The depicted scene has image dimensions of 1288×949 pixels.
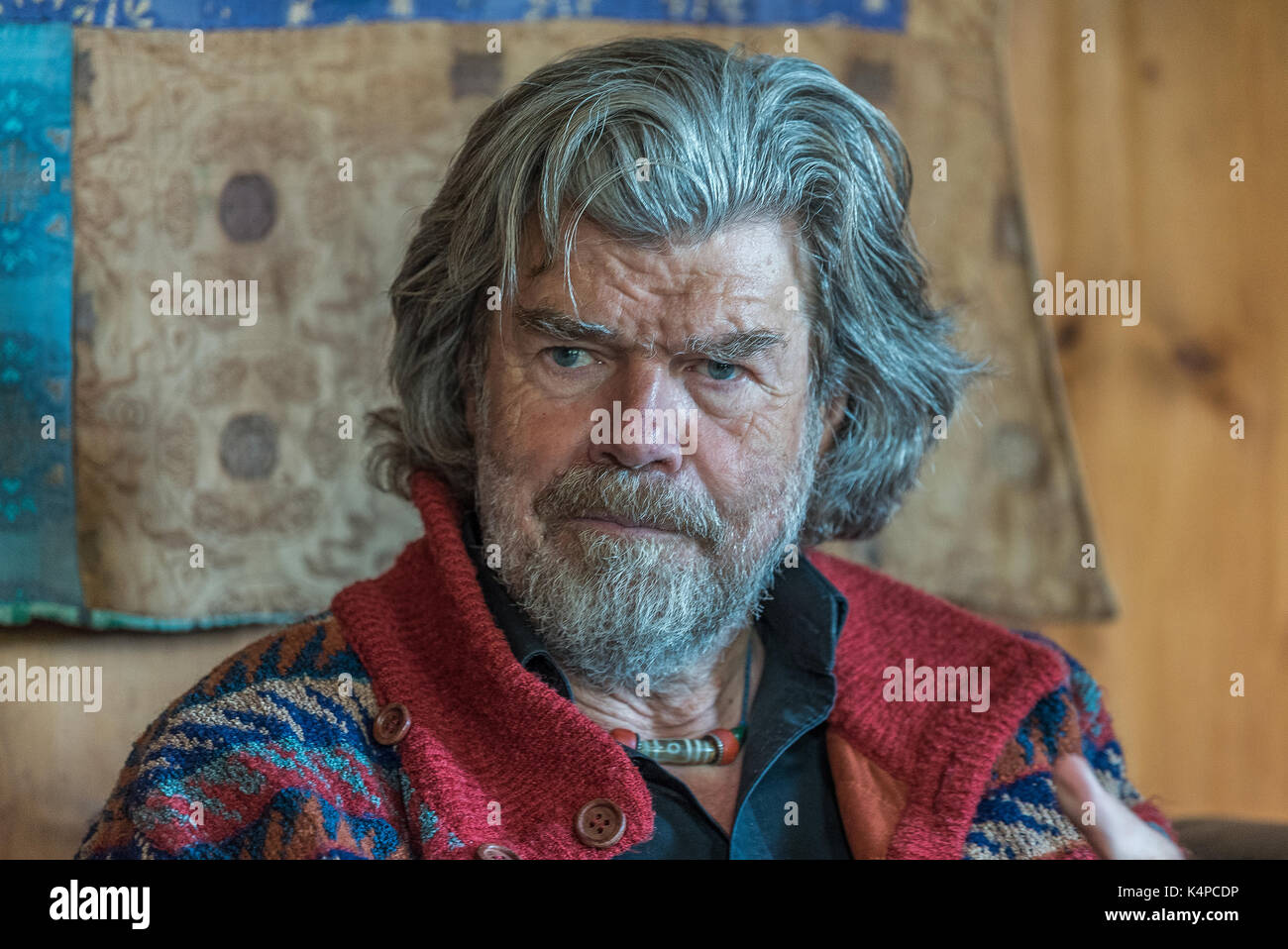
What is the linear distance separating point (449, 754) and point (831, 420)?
0.60 m

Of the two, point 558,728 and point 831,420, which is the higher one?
point 831,420

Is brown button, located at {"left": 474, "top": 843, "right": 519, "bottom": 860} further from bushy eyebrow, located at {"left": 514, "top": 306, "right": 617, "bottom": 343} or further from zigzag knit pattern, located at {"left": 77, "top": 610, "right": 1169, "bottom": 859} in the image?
bushy eyebrow, located at {"left": 514, "top": 306, "right": 617, "bottom": 343}

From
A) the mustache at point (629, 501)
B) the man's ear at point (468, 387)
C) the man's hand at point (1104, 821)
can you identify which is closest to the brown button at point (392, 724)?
the mustache at point (629, 501)

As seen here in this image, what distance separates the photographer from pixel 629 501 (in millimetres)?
1237

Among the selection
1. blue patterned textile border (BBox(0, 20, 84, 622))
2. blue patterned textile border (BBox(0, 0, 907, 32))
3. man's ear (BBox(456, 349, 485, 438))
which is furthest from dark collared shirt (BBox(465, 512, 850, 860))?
blue patterned textile border (BBox(0, 0, 907, 32))

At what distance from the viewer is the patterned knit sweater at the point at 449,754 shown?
3.70ft

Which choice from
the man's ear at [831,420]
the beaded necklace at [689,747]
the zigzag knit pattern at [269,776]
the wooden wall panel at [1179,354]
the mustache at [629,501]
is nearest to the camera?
the zigzag knit pattern at [269,776]

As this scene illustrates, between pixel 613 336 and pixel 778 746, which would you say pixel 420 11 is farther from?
pixel 778 746

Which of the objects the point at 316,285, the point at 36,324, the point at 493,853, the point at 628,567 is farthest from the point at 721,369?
the point at 36,324

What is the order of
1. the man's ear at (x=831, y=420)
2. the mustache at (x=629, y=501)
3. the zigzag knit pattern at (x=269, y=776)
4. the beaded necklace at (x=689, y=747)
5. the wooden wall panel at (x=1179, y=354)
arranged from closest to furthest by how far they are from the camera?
1. the zigzag knit pattern at (x=269, y=776)
2. the mustache at (x=629, y=501)
3. the beaded necklace at (x=689, y=747)
4. the man's ear at (x=831, y=420)
5. the wooden wall panel at (x=1179, y=354)

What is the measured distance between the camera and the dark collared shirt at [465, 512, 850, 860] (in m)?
1.27

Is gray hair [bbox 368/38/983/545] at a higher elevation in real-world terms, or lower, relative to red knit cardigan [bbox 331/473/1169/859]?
higher

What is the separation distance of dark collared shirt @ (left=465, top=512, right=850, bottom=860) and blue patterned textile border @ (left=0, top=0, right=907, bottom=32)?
71 centimetres

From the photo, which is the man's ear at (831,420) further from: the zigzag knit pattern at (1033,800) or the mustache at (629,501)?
the zigzag knit pattern at (1033,800)
